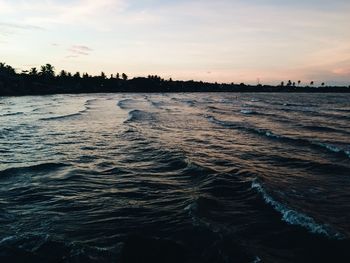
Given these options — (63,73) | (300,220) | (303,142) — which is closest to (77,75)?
(63,73)

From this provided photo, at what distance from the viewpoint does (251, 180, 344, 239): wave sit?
1001cm

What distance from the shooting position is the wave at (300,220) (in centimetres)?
1001

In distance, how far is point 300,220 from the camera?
10.9 metres

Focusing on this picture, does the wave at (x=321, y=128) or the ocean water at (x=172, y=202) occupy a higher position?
the wave at (x=321, y=128)

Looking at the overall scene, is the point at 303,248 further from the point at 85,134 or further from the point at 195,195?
the point at 85,134

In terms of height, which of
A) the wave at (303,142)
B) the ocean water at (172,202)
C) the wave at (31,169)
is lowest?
the wave at (31,169)

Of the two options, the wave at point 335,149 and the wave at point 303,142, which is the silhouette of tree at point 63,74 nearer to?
the wave at point 303,142

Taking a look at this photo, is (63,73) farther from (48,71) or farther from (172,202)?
(172,202)

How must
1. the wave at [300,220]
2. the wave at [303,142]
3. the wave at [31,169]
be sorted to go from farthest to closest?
the wave at [303,142], the wave at [31,169], the wave at [300,220]

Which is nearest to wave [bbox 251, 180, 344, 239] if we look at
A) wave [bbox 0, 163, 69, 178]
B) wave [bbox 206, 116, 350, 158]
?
wave [bbox 0, 163, 69, 178]

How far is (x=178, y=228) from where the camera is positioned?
10281 mm

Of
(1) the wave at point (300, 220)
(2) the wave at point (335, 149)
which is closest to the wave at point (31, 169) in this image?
(1) the wave at point (300, 220)

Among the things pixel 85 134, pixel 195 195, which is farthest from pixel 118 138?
pixel 195 195

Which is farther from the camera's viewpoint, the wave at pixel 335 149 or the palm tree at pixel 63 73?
the palm tree at pixel 63 73
